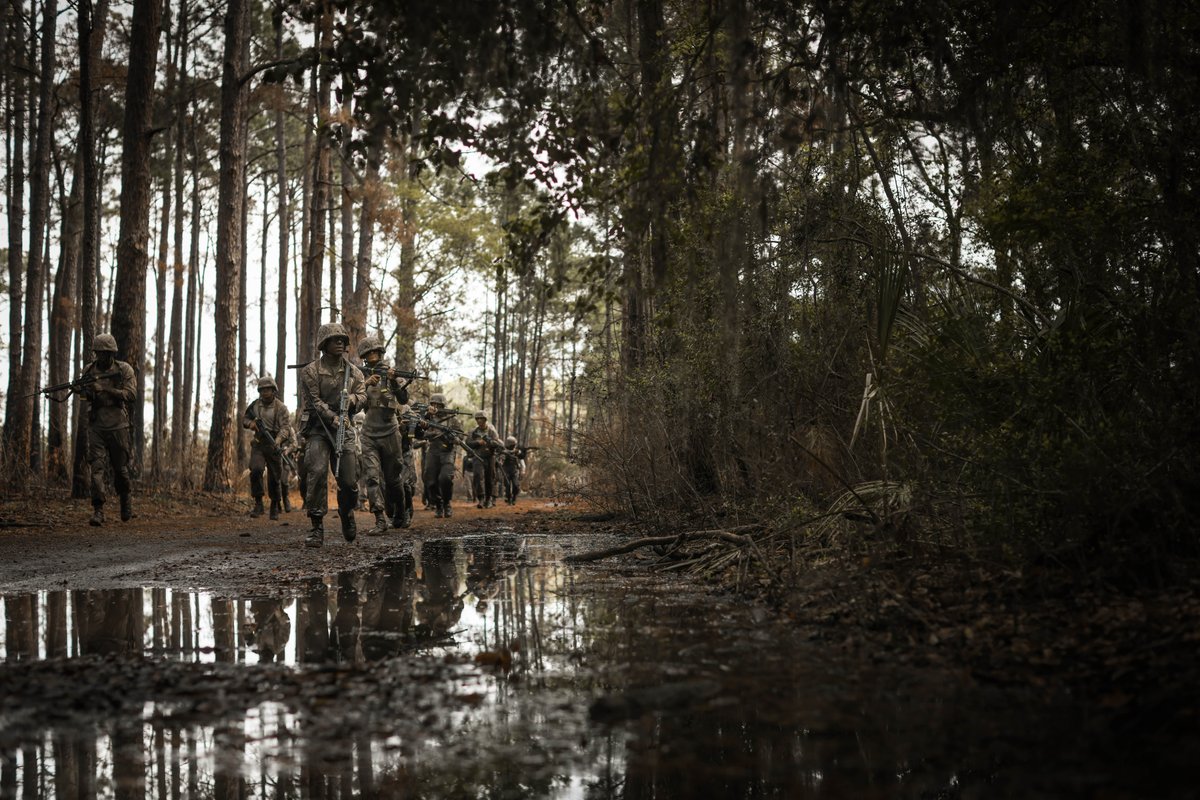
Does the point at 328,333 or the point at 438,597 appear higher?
the point at 328,333

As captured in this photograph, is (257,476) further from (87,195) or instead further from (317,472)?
(317,472)

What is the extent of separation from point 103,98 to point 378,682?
105 ft

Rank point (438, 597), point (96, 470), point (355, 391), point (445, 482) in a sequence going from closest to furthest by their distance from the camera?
point (438, 597) → point (355, 391) → point (96, 470) → point (445, 482)

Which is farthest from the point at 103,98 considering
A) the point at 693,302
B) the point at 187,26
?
the point at 693,302

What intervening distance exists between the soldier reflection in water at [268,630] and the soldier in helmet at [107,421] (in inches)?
328

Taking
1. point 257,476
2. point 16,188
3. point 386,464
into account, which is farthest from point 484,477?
point 16,188

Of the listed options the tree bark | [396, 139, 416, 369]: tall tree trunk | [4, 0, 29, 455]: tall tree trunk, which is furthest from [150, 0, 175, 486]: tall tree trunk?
[396, 139, 416, 369]: tall tree trunk

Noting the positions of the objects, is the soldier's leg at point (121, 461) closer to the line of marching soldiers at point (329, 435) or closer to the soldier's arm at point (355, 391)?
the line of marching soldiers at point (329, 435)

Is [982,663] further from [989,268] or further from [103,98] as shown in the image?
[103,98]

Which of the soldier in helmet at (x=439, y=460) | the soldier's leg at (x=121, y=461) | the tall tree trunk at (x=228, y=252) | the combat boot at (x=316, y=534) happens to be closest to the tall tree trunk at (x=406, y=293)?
the tall tree trunk at (x=228, y=252)

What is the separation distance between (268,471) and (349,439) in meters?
6.59

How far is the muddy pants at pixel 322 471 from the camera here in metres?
11.6

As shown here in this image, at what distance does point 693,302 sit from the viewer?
1207cm

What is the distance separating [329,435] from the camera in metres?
11.7
